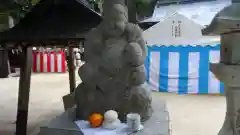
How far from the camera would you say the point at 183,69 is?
6199 millimetres

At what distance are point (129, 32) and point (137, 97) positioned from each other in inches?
23.7

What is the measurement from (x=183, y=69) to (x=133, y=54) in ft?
13.9

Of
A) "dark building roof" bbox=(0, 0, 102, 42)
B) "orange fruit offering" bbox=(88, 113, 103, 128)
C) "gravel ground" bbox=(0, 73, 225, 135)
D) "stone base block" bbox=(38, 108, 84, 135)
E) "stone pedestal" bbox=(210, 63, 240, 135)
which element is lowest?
"gravel ground" bbox=(0, 73, 225, 135)

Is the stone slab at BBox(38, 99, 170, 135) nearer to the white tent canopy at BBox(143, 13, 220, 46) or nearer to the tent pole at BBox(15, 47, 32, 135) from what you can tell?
the tent pole at BBox(15, 47, 32, 135)

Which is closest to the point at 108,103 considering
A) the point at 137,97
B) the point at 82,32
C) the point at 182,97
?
the point at 137,97

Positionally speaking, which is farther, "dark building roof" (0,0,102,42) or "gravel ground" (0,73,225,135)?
"gravel ground" (0,73,225,135)

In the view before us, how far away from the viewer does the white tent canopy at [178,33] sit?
598 centimetres

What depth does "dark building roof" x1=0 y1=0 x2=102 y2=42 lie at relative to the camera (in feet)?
10.2

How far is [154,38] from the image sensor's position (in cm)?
635

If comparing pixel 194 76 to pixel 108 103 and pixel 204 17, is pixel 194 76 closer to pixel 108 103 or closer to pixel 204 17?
pixel 204 17

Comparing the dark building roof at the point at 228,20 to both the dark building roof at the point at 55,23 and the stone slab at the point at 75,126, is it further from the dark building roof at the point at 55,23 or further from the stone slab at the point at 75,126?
the dark building roof at the point at 55,23

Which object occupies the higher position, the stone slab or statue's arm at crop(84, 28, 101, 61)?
statue's arm at crop(84, 28, 101, 61)

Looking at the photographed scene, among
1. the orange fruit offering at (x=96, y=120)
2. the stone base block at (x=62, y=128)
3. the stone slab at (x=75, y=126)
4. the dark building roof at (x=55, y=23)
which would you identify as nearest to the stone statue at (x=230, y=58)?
the stone slab at (x=75, y=126)

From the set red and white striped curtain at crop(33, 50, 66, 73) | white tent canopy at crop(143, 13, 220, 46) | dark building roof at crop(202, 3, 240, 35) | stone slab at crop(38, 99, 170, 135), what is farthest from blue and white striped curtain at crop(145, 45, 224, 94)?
red and white striped curtain at crop(33, 50, 66, 73)
